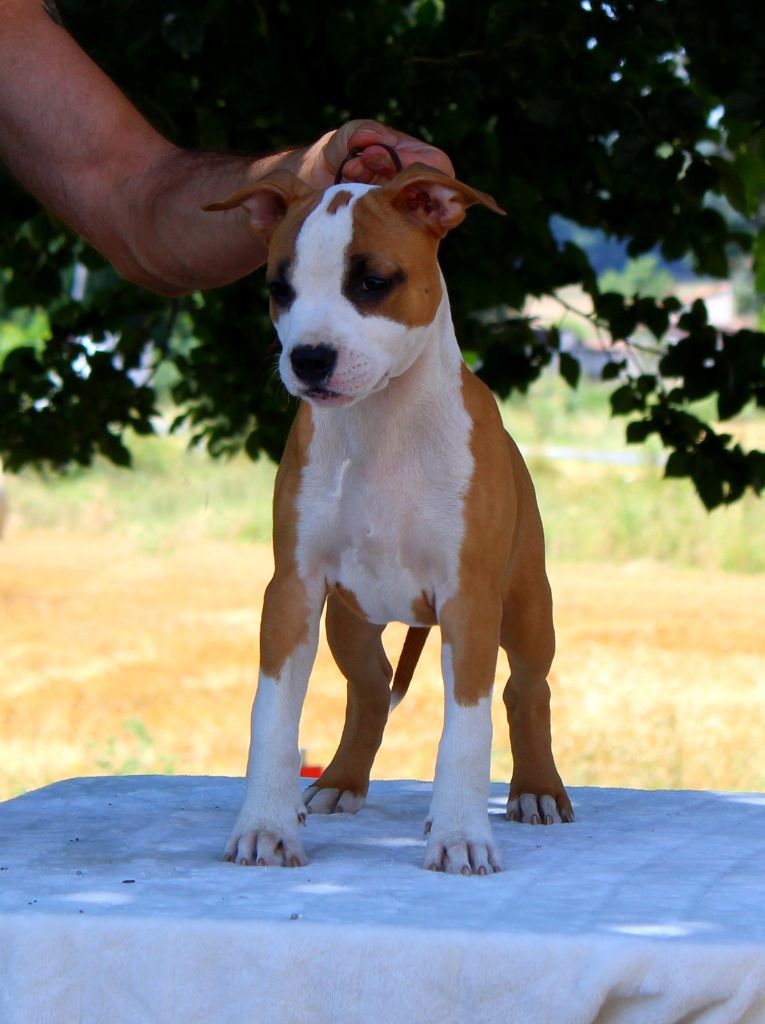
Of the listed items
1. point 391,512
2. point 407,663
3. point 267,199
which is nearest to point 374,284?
point 267,199

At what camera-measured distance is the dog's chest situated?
2564 millimetres

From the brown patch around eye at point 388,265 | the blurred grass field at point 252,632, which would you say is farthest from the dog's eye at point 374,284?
the blurred grass field at point 252,632

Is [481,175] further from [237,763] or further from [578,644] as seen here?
[578,644]

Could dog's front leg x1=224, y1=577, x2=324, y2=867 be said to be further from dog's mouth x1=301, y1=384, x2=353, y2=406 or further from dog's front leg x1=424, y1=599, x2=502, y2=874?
dog's mouth x1=301, y1=384, x2=353, y2=406

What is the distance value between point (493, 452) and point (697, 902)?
2.67ft

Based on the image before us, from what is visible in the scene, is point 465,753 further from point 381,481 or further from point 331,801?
point 331,801

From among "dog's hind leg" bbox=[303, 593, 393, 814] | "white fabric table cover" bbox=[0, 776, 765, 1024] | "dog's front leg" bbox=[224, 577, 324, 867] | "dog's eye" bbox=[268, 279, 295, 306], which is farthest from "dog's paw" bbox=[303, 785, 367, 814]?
"dog's eye" bbox=[268, 279, 295, 306]

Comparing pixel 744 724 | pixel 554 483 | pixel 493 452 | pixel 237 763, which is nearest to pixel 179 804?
pixel 493 452

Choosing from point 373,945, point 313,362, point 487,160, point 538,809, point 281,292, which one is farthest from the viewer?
point 487,160

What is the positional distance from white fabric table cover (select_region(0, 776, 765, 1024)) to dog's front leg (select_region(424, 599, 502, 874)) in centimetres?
5

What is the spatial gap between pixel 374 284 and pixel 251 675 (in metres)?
8.63

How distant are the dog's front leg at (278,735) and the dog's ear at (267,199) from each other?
60 cm

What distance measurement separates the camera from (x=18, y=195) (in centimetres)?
489

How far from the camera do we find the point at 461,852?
94.9 inches
